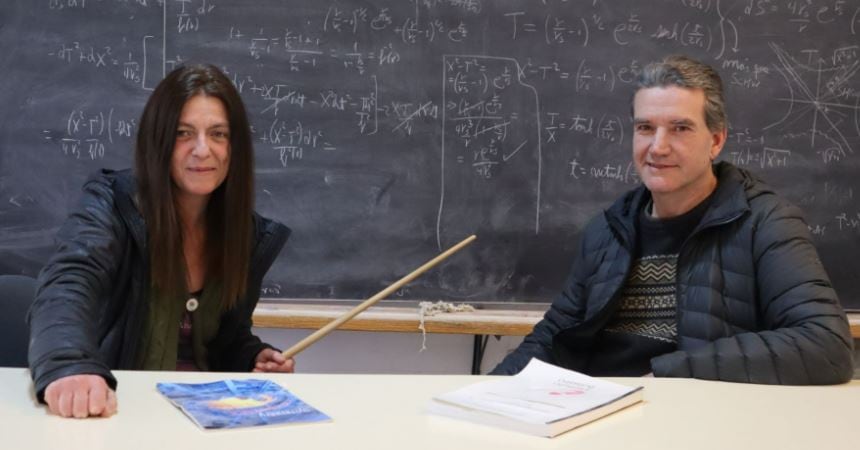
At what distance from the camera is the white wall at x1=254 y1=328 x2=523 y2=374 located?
138 inches

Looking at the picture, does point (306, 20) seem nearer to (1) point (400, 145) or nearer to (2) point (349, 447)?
(1) point (400, 145)

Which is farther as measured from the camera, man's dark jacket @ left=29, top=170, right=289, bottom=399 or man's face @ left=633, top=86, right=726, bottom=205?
man's face @ left=633, top=86, right=726, bottom=205

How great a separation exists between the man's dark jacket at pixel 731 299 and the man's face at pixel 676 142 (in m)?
0.08

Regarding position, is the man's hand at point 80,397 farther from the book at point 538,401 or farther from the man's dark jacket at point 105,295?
the book at point 538,401

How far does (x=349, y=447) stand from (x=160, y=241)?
35.0 inches

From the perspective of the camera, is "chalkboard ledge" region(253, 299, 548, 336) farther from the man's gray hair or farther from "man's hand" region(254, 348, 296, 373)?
the man's gray hair

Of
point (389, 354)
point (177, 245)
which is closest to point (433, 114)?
point (389, 354)

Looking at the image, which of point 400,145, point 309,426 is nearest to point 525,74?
point 400,145

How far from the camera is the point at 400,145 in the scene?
3.30 metres

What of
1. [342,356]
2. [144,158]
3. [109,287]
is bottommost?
[342,356]

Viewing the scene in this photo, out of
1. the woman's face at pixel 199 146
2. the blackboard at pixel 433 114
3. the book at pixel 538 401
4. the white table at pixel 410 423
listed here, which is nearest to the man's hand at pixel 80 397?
the white table at pixel 410 423

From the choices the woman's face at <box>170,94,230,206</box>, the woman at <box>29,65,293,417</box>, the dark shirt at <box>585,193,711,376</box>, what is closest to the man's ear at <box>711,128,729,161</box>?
the dark shirt at <box>585,193,711,376</box>

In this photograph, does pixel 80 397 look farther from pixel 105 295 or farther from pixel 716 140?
pixel 716 140

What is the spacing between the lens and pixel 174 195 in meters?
2.26
